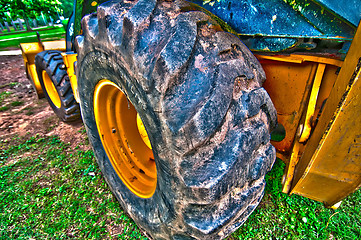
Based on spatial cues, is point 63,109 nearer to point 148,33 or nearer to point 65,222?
point 65,222

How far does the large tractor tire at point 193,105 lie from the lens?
0.88m

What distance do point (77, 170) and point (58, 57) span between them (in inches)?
59.7

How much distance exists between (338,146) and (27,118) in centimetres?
354

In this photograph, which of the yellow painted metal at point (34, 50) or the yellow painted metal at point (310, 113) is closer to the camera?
the yellow painted metal at point (310, 113)

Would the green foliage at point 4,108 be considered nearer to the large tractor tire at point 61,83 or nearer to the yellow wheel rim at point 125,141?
the large tractor tire at point 61,83

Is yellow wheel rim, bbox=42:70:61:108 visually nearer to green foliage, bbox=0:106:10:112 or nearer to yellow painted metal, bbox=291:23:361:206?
green foliage, bbox=0:106:10:112

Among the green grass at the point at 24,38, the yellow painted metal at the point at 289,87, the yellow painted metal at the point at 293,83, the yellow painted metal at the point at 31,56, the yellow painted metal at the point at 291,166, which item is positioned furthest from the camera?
the green grass at the point at 24,38

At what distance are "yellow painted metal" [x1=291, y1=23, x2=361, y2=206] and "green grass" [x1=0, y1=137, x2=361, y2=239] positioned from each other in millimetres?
465

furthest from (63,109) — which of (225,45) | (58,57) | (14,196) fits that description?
(225,45)

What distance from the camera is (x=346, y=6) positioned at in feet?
3.00

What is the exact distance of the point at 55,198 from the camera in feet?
6.24

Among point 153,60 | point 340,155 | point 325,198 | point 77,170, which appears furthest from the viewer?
point 77,170

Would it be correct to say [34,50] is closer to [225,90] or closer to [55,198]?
[55,198]

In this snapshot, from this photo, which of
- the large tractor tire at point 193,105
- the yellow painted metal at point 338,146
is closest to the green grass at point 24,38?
the large tractor tire at point 193,105
